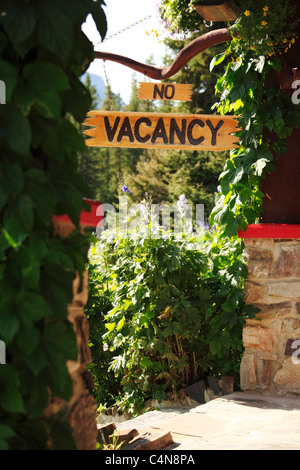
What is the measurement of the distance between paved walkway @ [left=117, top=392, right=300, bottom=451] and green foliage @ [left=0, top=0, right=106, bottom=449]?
115cm

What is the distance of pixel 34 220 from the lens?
1.89 meters

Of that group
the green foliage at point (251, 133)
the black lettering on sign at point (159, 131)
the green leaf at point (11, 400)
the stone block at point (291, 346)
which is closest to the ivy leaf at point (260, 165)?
the green foliage at point (251, 133)

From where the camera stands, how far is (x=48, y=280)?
1899 millimetres

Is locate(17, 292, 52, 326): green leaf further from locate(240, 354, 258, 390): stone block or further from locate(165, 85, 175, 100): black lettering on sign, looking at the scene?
locate(165, 85, 175, 100): black lettering on sign

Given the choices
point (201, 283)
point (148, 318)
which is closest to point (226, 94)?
point (201, 283)

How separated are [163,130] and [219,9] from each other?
0.88 metres

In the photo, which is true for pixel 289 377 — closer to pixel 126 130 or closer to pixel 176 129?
pixel 176 129

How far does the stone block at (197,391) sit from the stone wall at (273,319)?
0.30 m

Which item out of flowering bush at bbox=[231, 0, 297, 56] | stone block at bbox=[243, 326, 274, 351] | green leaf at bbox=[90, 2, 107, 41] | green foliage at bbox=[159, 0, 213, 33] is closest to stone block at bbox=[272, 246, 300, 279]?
stone block at bbox=[243, 326, 274, 351]

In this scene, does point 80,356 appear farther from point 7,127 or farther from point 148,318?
point 148,318

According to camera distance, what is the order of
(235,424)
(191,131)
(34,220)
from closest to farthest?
(34,220) < (235,424) < (191,131)

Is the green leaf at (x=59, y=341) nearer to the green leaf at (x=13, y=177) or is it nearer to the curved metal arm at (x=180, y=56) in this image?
the green leaf at (x=13, y=177)

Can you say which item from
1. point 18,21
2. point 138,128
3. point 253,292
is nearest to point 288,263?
point 253,292

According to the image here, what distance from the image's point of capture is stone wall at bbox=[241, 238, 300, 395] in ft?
13.9
